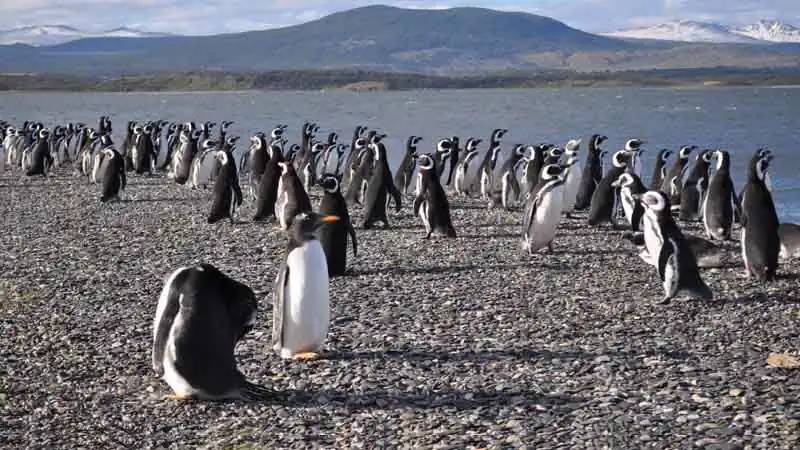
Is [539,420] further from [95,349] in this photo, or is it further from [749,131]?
[749,131]

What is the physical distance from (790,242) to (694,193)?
12.5 ft

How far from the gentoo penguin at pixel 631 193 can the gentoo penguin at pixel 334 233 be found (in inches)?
145

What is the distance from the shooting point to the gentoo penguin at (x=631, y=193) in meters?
12.6

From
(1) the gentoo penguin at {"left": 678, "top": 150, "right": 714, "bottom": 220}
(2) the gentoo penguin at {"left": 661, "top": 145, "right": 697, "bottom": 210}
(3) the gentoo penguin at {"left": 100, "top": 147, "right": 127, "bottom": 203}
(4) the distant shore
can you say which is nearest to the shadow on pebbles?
(1) the gentoo penguin at {"left": 678, "top": 150, "right": 714, "bottom": 220}

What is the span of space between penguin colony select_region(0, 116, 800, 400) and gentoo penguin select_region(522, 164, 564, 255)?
14 millimetres

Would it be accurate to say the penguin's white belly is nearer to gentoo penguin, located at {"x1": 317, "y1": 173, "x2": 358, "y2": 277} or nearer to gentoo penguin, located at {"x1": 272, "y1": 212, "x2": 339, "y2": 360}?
gentoo penguin, located at {"x1": 272, "y1": 212, "x2": 339, "y2": 360}

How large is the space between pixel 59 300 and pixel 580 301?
4.24 m

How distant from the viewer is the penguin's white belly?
23.1 feet

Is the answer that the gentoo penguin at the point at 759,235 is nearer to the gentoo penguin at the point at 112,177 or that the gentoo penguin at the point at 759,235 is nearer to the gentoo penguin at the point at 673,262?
the gentoo penguin at the point at 673,262

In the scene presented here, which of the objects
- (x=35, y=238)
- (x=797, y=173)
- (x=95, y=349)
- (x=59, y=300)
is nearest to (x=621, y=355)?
(x=95, y=349)

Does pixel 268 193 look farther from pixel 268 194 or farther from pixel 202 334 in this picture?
pixel 202 334

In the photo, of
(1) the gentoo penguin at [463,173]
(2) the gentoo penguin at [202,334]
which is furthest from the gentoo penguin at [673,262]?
(1) the gentoo penguin at [463,173]

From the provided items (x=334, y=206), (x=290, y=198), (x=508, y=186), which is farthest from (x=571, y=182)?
(x=334, y=206)

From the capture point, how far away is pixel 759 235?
9859 mm
